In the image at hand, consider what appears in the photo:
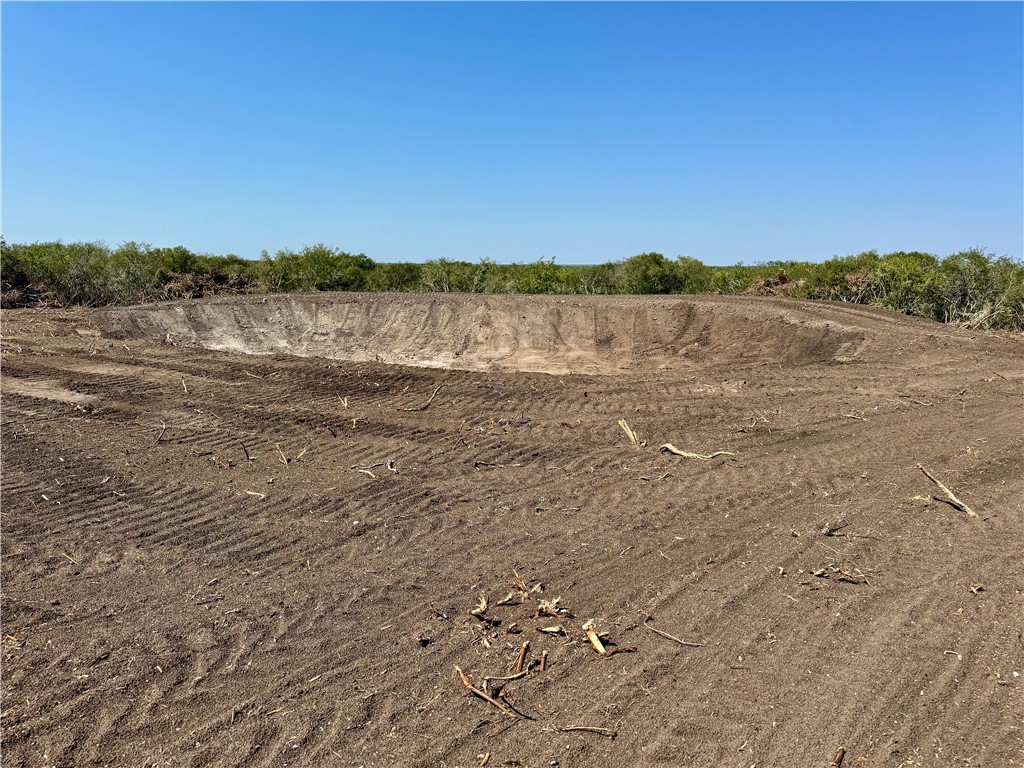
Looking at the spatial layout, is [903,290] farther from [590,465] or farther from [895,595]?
[895,595]

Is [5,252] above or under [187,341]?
above

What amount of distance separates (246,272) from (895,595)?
27.5m

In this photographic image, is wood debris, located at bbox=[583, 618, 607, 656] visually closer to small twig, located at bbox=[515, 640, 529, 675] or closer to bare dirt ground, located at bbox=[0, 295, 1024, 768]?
bare dirt ground, located at bbox=[0, 295, 1024, 768]

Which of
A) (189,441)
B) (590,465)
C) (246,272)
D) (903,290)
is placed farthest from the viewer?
(246,272)

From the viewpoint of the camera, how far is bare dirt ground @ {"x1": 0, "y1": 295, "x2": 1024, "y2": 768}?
137 inches

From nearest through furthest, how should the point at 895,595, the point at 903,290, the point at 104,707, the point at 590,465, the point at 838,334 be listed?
the point at 104,707, the point at 895,595, the point at 590,465, the point at 838,334, the point at 903,290

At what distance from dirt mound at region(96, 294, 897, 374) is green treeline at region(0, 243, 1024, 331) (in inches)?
144

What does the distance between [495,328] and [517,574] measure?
46.0ft

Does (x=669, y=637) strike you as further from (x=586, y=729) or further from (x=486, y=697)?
(x=486, y=697)

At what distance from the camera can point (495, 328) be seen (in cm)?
1883

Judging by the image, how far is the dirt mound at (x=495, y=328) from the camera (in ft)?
54.5

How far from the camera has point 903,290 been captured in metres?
18.7

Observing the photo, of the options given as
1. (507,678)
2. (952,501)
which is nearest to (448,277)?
(952,501)

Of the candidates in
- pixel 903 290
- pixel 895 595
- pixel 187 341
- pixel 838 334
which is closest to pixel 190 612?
pixel 895 595
